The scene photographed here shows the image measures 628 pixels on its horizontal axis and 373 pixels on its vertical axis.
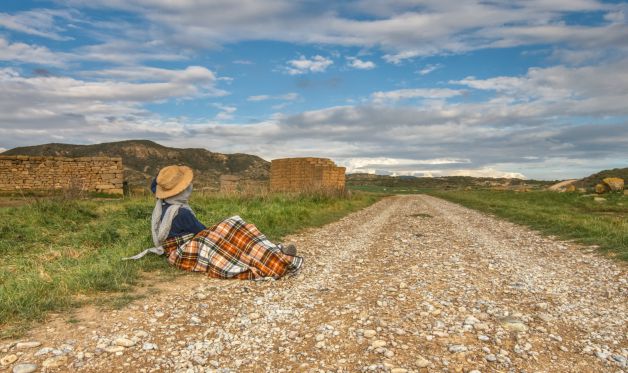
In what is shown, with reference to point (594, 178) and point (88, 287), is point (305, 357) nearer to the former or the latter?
point (88, 287)

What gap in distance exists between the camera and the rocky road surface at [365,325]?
381cm

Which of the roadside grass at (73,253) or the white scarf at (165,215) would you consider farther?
the white scarf at (165,215)

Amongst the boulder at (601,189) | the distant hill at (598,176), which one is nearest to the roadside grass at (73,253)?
the boulder at (601,189)

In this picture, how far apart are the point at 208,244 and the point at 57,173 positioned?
26161 mm

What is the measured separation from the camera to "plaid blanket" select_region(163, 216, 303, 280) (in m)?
6.86

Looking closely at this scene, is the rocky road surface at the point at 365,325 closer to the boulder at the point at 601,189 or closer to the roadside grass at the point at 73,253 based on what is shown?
the roadside grass at the point at 73,253

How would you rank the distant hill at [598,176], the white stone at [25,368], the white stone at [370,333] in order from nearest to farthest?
the white stone at [25,368] → the white stone at [370,333] → the distant hill at [598,176]

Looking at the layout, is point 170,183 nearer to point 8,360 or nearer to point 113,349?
point 113,349

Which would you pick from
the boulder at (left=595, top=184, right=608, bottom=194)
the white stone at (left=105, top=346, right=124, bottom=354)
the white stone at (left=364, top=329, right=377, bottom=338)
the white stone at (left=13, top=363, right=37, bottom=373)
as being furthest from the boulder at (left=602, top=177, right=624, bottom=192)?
the white stone at (left=13, top=363, right=37, bottom=373)

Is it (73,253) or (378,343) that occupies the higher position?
(378,343)

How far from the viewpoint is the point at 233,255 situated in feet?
22.9

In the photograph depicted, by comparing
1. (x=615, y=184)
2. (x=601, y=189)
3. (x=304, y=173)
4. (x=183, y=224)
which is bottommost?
(x=183, y=224)

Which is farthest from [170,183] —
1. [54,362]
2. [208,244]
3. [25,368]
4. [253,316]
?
[25,368]

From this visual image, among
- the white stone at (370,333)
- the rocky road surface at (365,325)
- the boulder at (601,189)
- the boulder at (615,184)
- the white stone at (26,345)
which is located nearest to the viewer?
the rocky road surface at (365,325)
